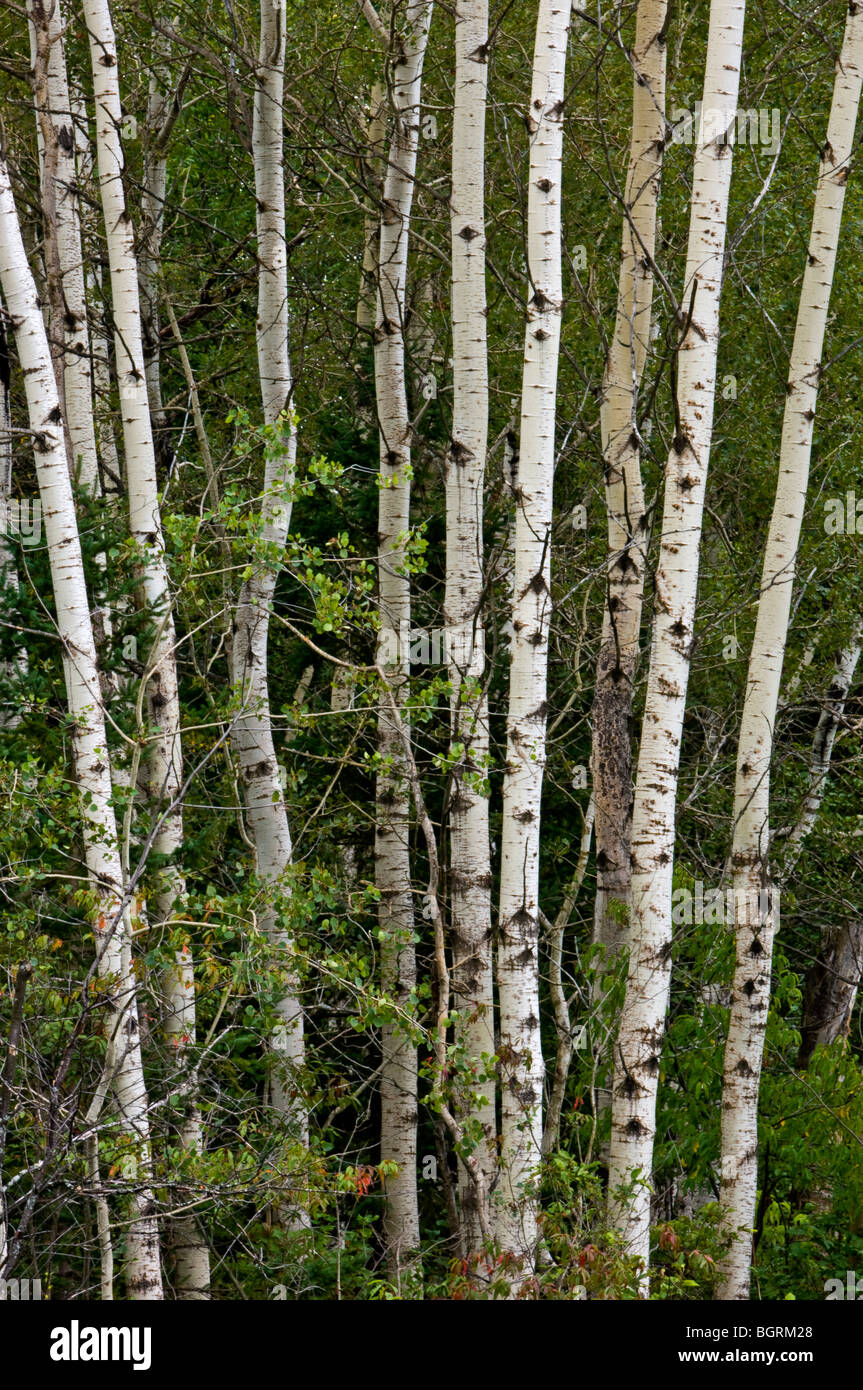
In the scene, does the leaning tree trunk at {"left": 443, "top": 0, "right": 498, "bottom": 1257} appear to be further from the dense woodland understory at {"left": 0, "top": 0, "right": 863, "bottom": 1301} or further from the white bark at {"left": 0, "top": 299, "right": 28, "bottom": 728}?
the white bark at {"left": 0, "top": 299, "right": 28, "bottom": 728}

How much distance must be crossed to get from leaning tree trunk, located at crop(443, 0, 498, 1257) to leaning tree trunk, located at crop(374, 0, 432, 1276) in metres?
0.72

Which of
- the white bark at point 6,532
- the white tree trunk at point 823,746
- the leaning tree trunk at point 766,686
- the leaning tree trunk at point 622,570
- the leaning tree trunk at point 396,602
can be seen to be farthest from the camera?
the white tree trunk at point 823,746

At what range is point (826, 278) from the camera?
26.5 feet

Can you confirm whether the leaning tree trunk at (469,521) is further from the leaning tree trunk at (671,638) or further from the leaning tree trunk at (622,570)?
the leaning tree trunk at (622,570)

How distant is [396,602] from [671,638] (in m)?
2.12

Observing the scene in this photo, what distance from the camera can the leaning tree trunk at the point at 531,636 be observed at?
6.48 meters

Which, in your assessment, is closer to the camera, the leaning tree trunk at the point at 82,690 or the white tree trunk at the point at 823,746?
the leaning tree trunk at the point at 82,690

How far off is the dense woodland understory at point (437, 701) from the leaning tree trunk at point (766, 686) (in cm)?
3

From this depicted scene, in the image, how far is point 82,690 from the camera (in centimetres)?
595

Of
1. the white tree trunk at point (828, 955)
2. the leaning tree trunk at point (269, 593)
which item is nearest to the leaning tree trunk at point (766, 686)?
the leaning tree trunk at point (269, 593)

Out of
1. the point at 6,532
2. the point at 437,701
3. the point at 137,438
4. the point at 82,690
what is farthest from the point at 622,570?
the point at 82,690

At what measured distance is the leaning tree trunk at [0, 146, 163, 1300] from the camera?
5766mm
